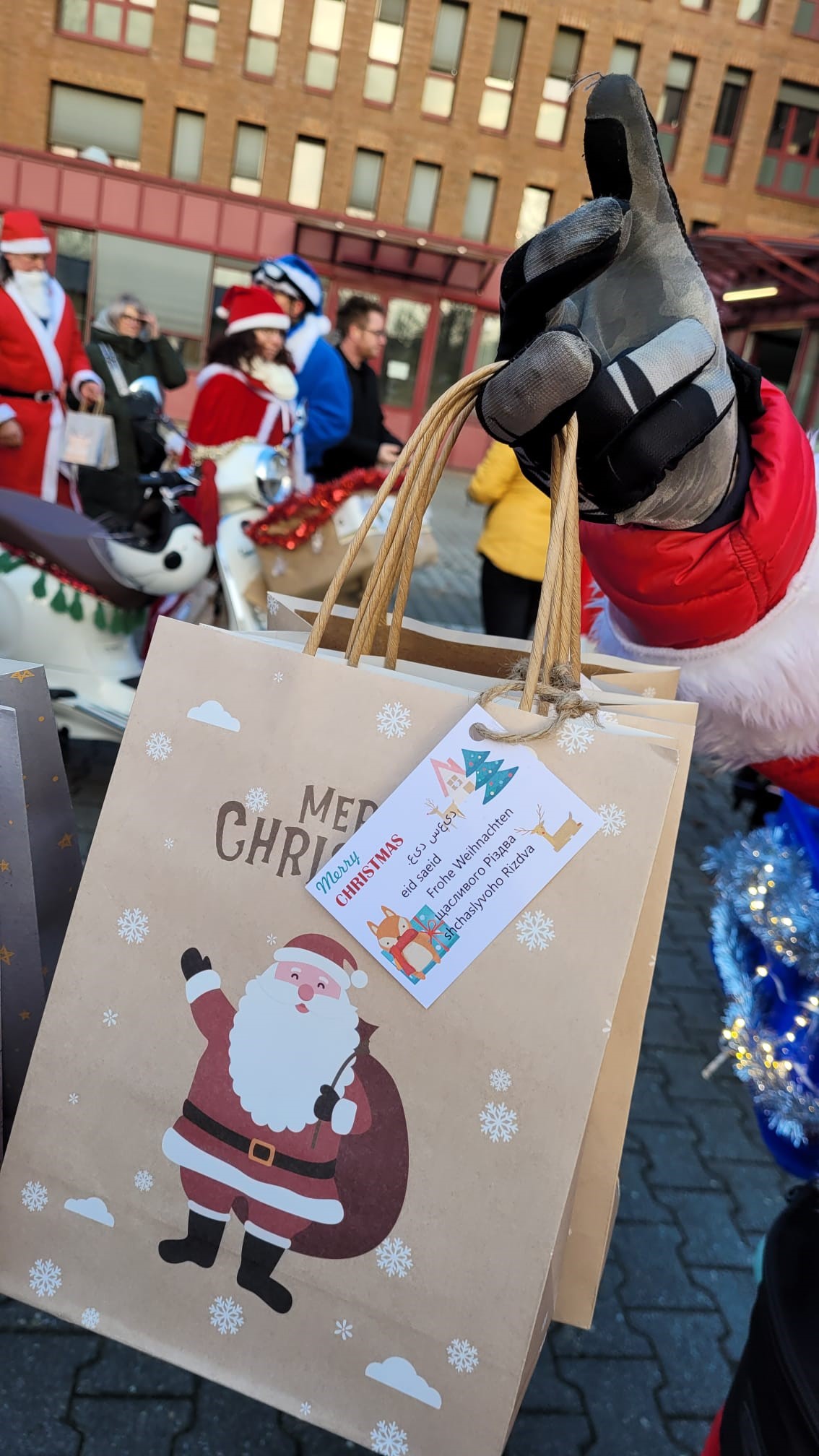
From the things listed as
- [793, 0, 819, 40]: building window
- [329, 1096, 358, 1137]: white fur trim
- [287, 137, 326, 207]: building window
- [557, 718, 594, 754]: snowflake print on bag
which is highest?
[793, 0, 819, 40]: building window

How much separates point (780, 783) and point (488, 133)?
2109 centimetres

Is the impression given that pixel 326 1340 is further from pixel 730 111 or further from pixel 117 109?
pixel 730 111

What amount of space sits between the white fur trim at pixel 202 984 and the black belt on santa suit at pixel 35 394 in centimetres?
452

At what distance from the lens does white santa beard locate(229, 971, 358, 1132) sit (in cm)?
90

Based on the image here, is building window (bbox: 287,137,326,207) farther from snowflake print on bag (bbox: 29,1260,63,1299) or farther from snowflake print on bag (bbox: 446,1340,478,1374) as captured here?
snowflake print on bag (bbox: 446,1340,478,1374)

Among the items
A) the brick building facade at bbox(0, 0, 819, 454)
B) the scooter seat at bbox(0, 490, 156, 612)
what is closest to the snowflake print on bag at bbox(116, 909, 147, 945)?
the scooter seat at bbox(0, 490, 156, 612)

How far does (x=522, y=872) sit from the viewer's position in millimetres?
835

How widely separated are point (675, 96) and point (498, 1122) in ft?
78.9

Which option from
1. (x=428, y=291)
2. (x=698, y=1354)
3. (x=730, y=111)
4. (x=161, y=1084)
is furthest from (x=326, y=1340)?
(x=730, y=111)

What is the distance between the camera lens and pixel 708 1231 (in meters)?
2.27

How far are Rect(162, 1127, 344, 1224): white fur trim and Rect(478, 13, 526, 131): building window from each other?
21704mm

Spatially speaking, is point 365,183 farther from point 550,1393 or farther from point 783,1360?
point 783,1360

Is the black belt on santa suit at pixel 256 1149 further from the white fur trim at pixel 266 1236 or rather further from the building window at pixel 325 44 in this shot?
the building window at pixel 325 44

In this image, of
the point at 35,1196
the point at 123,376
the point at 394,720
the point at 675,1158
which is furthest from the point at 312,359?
the point at 35,1196
